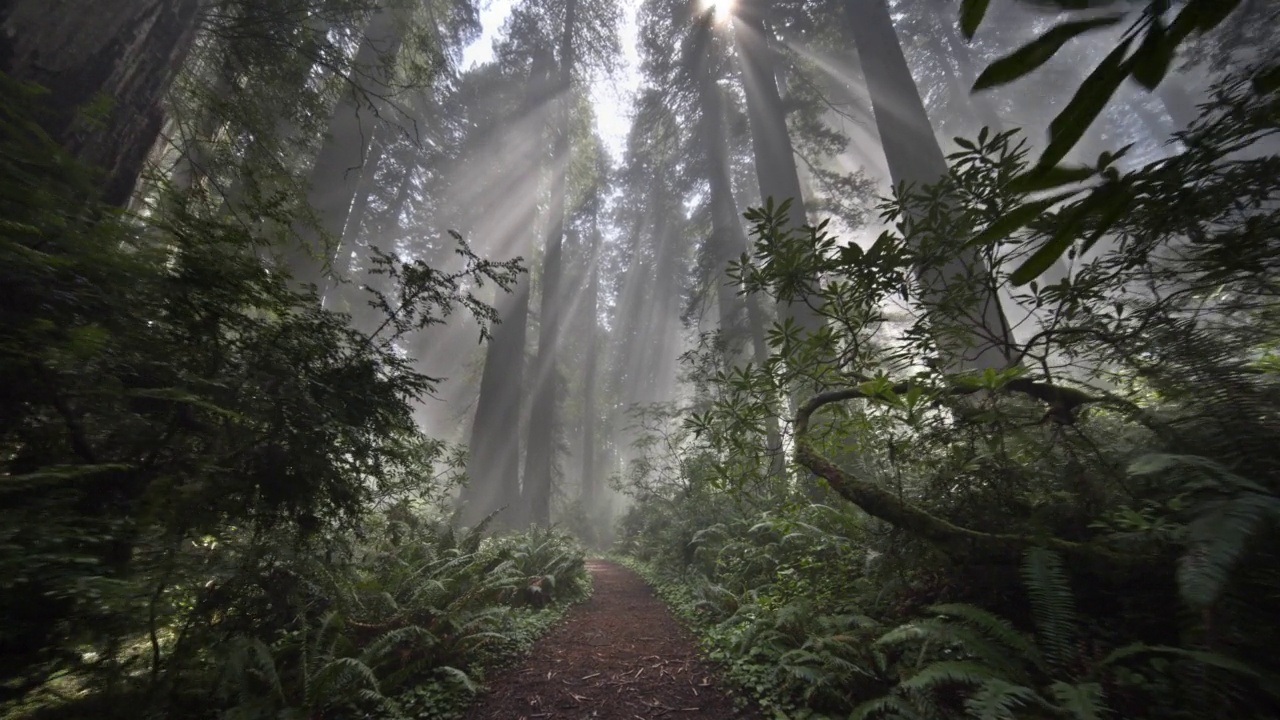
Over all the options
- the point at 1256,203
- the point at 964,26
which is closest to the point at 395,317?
the point at 964,26

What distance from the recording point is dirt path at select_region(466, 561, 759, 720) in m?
3.26

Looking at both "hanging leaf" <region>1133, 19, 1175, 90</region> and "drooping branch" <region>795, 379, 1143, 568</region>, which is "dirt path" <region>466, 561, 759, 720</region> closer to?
"drooping branch" <region>795, 379, 1143, 568</region>

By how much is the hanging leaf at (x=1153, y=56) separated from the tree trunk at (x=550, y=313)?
12662 mm

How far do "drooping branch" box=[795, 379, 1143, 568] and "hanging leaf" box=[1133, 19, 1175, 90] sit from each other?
202 centimetres

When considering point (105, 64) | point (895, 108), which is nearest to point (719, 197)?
point (895, 108)

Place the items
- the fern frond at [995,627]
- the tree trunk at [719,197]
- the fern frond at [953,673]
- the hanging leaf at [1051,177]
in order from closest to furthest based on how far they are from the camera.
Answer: the hanging leaf at [1051,177], the fern frond at [953,673], the fern frond at [995,627], the tree trunk at [719,197]

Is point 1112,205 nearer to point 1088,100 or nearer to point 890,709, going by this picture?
point 1088,100

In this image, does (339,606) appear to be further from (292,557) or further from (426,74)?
(426,74)

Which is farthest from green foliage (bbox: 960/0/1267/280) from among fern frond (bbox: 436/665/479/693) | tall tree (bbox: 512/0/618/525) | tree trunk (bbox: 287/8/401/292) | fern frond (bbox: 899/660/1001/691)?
tall tree (bbox: 512/0/618/525)

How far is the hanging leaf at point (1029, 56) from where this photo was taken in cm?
102

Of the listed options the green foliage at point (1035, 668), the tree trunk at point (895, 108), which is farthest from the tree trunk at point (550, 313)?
the green foliage at point (1035, 668)

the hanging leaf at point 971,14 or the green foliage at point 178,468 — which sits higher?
the hanging leaf at point 971,14

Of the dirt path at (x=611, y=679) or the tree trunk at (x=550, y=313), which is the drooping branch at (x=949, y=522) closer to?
the dirt path at (x=611, y=679)

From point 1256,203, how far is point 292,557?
5.81 m
